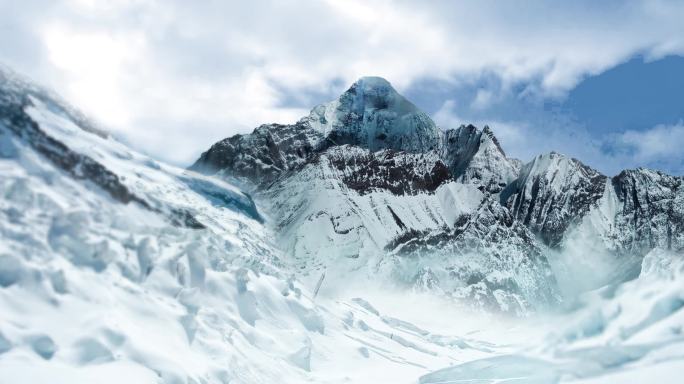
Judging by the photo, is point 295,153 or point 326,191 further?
point 295,153

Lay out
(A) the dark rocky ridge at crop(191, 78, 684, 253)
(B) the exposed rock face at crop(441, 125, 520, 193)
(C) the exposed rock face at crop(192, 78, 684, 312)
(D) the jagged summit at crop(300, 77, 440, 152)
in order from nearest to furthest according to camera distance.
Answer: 1. (C) the exposed rock face at crop(192, 78, 684, 312)
2. (A) the dark rocky ridge at crop(191, 78, 684, 253)
3. (B) the exposed rock face at crop(441, 125, 520, 193)
4. (D) the jagged summit at crop(300, 77, 440, 152)

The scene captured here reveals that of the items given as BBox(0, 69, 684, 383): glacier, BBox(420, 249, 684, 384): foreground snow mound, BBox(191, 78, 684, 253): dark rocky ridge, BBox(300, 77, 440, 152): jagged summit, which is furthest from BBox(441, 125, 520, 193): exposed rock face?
BBox(420, 249, 684, 384): foreground snow mound

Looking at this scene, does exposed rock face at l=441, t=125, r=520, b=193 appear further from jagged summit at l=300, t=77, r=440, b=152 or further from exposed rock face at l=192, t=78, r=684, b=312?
jagged summit at l=300, t=77, r=440, b=152

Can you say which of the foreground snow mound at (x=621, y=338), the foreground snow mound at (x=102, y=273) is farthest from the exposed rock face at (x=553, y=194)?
the foreground snow mound at (x=621, y=338)

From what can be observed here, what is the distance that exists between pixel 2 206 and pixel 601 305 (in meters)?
12.7

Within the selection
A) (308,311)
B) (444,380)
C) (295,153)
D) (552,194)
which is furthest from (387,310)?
(552,194)

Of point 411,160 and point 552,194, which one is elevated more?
point 552,194

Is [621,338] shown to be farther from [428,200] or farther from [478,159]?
[478,159]

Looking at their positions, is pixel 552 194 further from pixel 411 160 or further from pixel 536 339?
pixel 536 339

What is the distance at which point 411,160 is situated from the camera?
493ft

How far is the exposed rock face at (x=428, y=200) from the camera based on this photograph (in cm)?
11738

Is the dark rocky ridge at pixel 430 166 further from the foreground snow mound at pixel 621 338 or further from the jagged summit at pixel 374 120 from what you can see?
the foreground snow mound at pixel 621 338

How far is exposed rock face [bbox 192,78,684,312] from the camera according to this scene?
11738 centimetres

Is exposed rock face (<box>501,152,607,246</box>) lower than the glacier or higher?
higher
